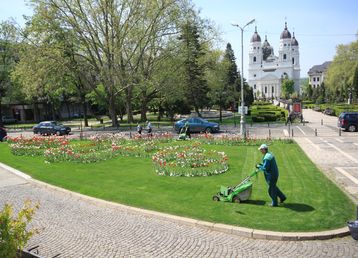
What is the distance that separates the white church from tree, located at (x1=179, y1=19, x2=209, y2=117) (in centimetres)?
12242

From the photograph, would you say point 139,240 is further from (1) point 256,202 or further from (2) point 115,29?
(2) point 115,29

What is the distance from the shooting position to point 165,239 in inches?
365

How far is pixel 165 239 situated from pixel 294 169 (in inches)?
356

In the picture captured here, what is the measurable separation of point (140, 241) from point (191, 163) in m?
Answer: 8.51

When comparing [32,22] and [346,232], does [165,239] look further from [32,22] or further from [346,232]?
[32,22]

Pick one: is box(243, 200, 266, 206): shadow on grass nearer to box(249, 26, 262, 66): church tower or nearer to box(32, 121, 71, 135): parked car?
box(32, 121, 71, 135): parked car

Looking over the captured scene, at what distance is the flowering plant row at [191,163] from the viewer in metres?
15.9

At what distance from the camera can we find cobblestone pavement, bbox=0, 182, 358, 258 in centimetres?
844

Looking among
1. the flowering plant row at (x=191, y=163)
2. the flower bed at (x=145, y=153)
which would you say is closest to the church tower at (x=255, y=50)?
the flower bed at (x=145, y=153)

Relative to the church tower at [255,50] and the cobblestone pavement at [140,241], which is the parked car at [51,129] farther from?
the church tower at [255,50]

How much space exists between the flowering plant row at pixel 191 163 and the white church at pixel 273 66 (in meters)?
156

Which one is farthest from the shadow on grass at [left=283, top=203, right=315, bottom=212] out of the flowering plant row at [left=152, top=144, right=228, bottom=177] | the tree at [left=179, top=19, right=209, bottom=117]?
the tree at [left=179, top=19, right=209, bottom=117]

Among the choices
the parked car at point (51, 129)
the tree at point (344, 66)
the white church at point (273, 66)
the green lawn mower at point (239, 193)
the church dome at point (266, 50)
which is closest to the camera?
the green lawn mower at point (239, 193)

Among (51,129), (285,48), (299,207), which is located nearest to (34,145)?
(51,129)
